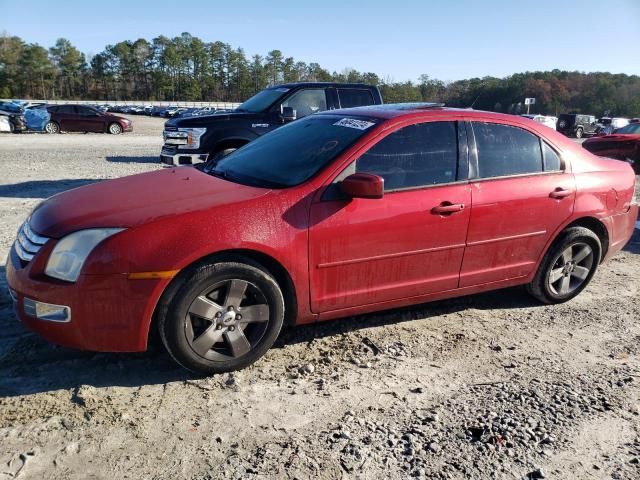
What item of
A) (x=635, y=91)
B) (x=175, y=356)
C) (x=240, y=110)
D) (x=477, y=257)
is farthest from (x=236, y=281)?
(x=635, y=91)

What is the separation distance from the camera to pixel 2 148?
1634cm

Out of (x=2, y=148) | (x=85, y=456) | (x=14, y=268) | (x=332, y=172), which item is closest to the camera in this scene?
(x=85, y=456)

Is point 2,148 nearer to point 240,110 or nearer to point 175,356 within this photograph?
point 240,110

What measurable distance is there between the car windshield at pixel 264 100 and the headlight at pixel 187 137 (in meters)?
1.09

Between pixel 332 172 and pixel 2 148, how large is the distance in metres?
16.5

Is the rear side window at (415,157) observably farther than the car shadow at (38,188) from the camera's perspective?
No

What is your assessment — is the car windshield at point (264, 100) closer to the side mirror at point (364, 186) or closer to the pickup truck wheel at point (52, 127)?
the side mirror at point (364, 186)

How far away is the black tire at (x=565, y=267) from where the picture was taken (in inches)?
178

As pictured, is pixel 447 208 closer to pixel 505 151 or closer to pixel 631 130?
pixel 505 151

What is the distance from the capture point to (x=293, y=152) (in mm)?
3941

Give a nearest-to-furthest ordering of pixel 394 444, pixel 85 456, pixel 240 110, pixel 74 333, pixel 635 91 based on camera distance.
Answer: pixel 85 456 → pixel 394 444 → pixel 74 333 → pixel 240 110 → pixel 635 91

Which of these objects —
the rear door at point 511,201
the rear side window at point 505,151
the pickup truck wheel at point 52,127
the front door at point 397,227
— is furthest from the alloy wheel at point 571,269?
the pickup truck wheel at point 52,127

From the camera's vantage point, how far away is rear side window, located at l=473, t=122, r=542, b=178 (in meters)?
4.09

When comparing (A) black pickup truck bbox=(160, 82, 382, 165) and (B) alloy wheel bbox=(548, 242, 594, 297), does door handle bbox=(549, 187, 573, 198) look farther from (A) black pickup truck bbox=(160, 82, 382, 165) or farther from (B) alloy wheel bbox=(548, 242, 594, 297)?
(A) black pickup truck bbox=(160, 82, 382, 165)
